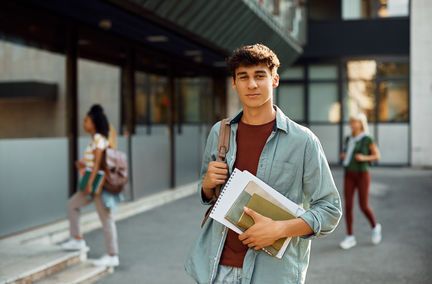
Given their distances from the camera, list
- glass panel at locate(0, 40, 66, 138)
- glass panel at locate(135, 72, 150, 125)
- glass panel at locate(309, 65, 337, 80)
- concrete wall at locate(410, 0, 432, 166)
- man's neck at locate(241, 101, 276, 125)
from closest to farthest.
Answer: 1. man's neck at locate(241, 101, 276, 125)
2. glass panel at locate(0, 40, 66, 138)
3. glass panel at locate(135, 72, 150, 125)
4. concrete wall at locate(410, 0, 432, 166)
5. glass panel at locate(309, 65, 337, 80)

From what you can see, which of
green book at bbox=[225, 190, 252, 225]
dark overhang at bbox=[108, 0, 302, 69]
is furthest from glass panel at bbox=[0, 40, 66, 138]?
green book at bbox=[225, 190, 252, 225]

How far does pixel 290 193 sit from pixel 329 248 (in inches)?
234

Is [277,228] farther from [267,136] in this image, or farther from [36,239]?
[36,239]

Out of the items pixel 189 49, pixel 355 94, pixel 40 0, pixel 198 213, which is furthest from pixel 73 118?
pixel 355 94

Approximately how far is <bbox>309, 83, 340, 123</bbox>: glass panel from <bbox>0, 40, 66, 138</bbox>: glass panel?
15.5 meters

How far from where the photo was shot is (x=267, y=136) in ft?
9.09

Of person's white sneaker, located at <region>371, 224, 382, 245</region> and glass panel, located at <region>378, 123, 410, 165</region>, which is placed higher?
glass panel, located at <region>378, 123, 410, 165</region>

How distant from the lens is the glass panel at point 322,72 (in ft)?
79.1

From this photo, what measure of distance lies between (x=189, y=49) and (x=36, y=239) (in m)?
7.03

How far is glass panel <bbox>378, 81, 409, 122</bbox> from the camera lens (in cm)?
2364

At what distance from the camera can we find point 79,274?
6.59 m

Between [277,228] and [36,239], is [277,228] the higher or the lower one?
the higher one

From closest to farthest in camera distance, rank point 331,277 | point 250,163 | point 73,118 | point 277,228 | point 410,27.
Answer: point 277,228 → point 250,163 → point 331,277 → point 73,118 → point 410,27

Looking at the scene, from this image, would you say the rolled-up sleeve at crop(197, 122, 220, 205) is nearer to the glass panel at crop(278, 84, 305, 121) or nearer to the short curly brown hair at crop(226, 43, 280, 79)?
the short curly brown hair at crop(226, 43, 280, 79)
